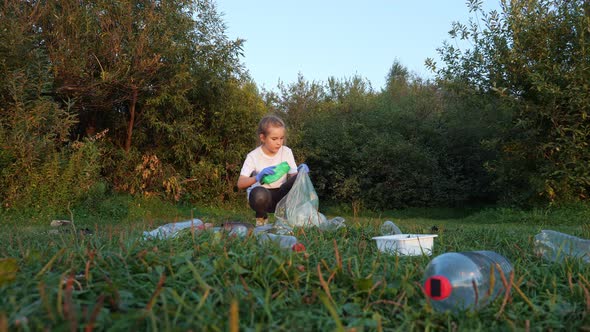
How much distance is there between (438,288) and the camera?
1.73 meters

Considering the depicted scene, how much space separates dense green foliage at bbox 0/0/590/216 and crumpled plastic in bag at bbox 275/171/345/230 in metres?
1.55

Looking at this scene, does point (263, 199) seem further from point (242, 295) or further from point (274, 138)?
point (242, 295)

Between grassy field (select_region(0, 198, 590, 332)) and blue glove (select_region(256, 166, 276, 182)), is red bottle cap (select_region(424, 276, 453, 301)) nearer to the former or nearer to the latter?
grassy field (select_region(0, 198, 590, 332))

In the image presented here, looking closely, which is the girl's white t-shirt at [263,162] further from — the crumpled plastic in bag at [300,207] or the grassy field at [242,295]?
the grassy field at [242,295]

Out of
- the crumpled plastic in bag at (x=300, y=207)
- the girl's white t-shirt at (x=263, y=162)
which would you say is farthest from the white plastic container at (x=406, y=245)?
the girl's white t-shirt at (x=263, y=162)

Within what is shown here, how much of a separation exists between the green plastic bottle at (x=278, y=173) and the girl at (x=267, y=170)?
0.04m

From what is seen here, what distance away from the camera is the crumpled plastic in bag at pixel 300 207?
4.84 metres

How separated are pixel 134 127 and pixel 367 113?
777 centimetres

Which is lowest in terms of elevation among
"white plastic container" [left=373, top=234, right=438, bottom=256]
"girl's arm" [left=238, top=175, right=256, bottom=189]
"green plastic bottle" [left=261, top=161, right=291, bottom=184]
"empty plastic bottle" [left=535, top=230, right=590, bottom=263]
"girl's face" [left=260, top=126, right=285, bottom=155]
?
"white plastic container" [left=373, top=234, right=438, bottom=256]

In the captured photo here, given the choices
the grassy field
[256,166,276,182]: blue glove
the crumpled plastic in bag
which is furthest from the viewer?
[256,166,276,182]: blue glove

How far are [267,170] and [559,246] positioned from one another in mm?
3056

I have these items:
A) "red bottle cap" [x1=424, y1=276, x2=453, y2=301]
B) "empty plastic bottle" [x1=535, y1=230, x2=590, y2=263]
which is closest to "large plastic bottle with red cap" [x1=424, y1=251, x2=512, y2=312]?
"red bottle cap" [x1=424, y1=276, x2=453, y2=301]

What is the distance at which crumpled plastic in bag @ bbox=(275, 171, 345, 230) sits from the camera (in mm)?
4840

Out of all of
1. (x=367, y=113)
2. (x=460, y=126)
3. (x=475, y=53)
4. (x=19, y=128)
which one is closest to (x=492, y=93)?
(x=475, y=53)
